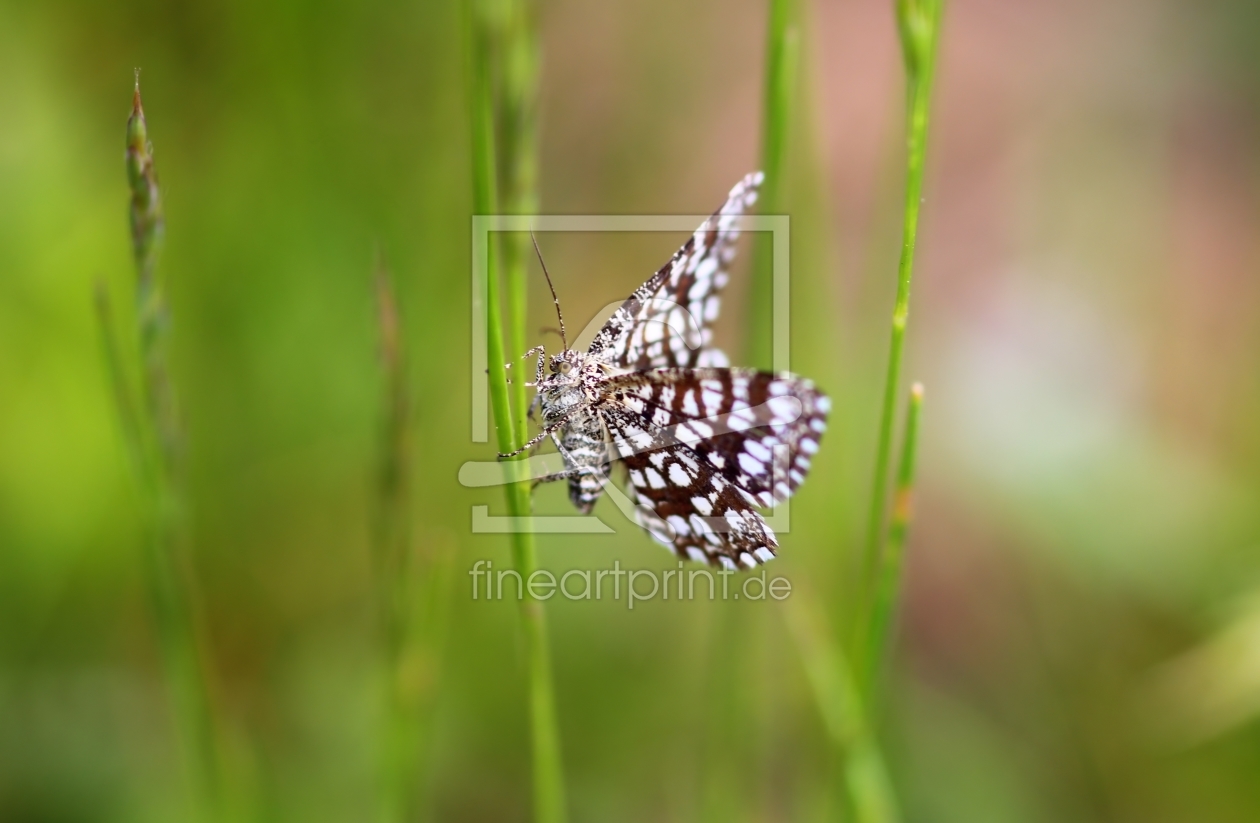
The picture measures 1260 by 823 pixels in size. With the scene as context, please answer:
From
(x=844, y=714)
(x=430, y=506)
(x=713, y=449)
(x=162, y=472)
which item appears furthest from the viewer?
(x=430, y=506)

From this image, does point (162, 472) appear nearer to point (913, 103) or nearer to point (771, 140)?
point (771, 140)

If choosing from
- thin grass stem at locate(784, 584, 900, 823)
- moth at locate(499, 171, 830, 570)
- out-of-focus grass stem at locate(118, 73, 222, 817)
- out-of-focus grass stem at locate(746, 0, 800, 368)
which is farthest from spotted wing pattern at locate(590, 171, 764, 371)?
out-of-focus grass stem at locate(118, 73, 222, 817)

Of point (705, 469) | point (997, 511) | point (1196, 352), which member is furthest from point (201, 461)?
point (1196, 352)

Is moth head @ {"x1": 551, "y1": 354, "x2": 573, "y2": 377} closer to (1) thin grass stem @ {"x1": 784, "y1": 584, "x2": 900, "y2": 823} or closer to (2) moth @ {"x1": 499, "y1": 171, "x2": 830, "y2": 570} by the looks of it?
(2) moth @ {"x1": 499, "y1": 171, "x2": 830, "y2": 570}

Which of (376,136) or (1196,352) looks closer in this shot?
(376,136)

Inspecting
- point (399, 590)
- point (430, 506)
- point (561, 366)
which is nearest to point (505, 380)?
point (399, 590)

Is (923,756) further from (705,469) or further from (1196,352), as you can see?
(1196,352)

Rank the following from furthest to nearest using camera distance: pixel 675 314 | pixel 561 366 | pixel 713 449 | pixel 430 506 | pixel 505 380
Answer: pixel 430 506, pixel 675 314, pixel 561 366, pixel 713 449, pixel 505 380
